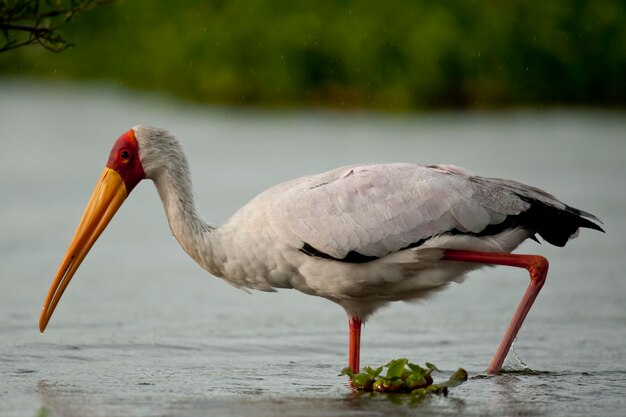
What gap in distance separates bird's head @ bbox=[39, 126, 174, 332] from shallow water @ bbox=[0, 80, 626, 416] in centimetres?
47

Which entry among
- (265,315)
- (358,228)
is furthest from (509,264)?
(265,315)

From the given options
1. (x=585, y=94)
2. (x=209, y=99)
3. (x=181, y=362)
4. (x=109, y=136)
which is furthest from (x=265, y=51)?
(x=181, y=362)

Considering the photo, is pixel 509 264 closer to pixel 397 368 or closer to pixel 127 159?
pixel 397 368

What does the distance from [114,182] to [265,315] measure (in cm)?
217

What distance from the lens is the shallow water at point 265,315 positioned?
6.00 metres

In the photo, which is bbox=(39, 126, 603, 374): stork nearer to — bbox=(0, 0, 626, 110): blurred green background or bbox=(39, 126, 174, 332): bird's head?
bbox=(39, 126, 174, 332): bird's head

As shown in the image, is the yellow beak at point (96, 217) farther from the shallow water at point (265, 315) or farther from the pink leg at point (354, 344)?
the pink leg at point (354, 344)

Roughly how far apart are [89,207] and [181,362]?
96 centimetres

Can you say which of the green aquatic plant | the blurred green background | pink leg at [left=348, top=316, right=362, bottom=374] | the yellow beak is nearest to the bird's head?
the yellow beak

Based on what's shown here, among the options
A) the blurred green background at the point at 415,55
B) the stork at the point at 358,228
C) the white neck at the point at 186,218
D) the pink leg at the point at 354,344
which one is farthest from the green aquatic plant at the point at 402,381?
the blurred green background at the point at 415,55

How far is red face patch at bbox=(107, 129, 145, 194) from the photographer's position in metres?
6.57

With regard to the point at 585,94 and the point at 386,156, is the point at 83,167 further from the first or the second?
the point at 585,94

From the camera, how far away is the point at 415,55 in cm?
2016

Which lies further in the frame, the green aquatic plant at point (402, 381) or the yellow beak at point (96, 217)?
the yellow beak at point (96, 217)
